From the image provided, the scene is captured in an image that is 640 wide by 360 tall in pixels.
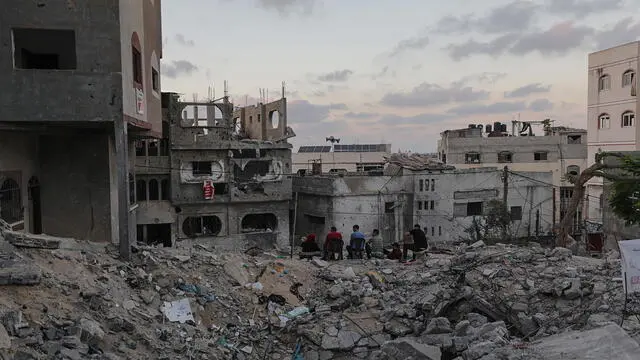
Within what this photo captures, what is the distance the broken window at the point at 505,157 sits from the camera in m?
43.1

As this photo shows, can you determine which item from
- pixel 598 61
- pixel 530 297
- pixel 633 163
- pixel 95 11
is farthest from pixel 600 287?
pixel 598 61

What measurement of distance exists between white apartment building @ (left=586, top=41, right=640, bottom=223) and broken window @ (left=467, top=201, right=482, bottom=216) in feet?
21.9

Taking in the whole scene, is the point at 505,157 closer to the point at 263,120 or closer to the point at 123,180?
the point at 263,120

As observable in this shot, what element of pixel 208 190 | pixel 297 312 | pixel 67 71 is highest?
pixel 67 71

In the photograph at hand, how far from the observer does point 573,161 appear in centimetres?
4197

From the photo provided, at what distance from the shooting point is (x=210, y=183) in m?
28.7

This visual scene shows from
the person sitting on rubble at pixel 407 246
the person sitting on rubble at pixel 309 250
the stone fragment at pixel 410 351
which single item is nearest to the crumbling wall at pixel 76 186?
the person sitting on rubble at pixel 309 250

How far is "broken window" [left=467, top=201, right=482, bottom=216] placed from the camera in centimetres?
3173

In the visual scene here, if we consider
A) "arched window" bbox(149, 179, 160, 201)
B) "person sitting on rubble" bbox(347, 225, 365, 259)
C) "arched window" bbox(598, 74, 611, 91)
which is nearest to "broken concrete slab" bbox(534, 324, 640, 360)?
"person sitting on rubble" bbox(347, 225, 365, 259)

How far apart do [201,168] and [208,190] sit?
4.55 ft

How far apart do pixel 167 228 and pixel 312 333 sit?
67.3 feet

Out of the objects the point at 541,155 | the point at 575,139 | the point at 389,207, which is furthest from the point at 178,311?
the point at 575,139

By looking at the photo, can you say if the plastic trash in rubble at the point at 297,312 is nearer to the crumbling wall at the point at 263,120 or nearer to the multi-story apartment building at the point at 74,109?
the multi-story apartment building at the point at 74,109

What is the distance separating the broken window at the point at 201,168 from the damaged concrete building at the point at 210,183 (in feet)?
0.18
